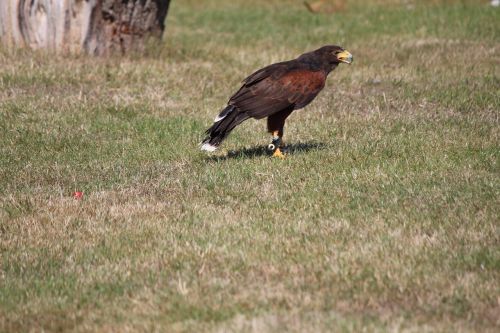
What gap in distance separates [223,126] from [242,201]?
1.20 m

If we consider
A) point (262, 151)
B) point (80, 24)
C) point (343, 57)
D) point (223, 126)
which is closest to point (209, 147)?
point (223, 126)

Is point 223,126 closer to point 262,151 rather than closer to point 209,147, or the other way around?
point 209,147

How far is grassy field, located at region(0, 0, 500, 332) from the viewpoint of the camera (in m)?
5.98

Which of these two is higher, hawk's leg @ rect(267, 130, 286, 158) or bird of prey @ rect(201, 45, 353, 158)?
bird of prey @ rect(201, 45, 353, 158)

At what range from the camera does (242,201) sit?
8305 millimetres

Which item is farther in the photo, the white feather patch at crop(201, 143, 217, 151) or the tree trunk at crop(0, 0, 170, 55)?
the tree trunk at crop(0, 0, 170, 55)

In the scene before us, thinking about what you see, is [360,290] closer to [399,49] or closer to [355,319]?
[355,319]

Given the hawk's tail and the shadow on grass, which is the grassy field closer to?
the shadow on grass

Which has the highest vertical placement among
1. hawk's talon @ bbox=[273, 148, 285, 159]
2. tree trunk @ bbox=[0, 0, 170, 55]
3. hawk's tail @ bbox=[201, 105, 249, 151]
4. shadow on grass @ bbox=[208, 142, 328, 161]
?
hawk's tail @ bbox=[201, 105, 249, 151]

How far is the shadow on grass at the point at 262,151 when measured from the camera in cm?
991

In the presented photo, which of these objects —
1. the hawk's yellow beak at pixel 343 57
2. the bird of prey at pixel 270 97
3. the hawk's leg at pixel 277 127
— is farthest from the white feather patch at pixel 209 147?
the hawk's yellow beak at pixel 343 57

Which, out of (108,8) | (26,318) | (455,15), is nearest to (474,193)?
(26,318)

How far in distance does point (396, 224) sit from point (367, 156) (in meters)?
2.34

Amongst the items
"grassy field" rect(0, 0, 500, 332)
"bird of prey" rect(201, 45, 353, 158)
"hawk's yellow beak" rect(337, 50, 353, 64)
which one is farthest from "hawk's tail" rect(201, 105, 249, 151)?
"hawk's yellow beak" rect(337, 50, 353, 64)
